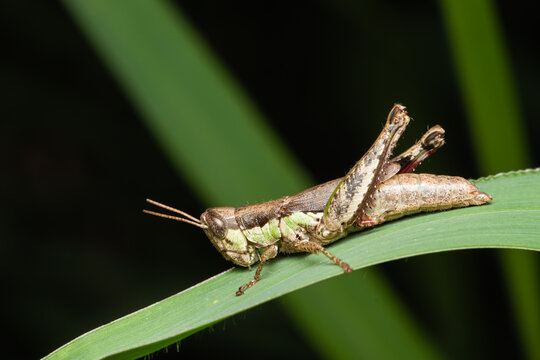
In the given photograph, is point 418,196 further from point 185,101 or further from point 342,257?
point 185,101

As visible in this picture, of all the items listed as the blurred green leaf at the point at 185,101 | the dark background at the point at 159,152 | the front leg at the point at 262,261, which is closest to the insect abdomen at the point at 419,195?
the front leg at the point at 262,261

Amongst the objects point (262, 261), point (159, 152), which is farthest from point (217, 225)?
point (159, 152)

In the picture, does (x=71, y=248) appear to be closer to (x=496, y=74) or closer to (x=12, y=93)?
(x=12, y=93)

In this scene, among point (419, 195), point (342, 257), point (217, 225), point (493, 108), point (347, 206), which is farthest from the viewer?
point (493, 108)

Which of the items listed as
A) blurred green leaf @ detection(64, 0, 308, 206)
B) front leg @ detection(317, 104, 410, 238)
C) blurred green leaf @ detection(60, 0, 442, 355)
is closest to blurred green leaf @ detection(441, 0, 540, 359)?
front leg @ detection(317, 104, 410, 238)

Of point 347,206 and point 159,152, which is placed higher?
point 159,152

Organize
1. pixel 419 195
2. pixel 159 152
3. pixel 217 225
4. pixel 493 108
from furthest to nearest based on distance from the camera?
1. pixel 159 152
2. pixel 493 108
3. pixel 217 225
4. pixel 419 195

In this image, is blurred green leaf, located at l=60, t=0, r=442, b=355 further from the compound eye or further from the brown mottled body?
the brown mottled body
